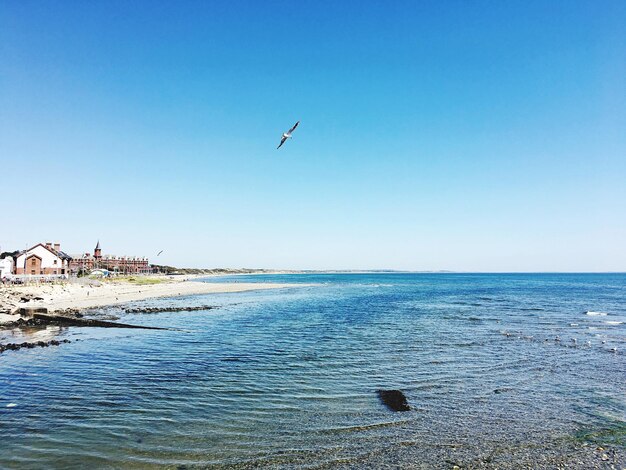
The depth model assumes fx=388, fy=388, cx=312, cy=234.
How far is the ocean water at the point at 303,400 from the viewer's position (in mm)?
10969

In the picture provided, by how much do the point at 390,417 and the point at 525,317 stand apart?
123ft

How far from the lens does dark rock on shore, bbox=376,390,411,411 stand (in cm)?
1449

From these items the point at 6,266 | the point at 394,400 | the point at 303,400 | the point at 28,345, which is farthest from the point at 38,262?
the point at 394,400

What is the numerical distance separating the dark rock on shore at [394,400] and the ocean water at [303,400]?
1.01ft

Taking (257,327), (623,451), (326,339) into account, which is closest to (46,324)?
Result: (257,327)

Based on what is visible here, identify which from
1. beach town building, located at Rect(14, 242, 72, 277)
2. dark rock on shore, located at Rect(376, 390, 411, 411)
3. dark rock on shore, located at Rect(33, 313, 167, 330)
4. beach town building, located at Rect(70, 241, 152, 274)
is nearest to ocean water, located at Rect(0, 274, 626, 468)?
dark rock on shore, located at Rect(376, 390, 411, 411)

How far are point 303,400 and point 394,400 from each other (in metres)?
3.59

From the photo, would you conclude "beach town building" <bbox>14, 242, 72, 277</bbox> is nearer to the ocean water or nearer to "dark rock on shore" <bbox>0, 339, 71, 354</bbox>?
"dark rock on shore" <bbox>0, 339, 71, 354</bbox>

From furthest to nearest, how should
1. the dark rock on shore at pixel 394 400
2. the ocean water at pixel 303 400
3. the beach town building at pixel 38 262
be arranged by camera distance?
the beach town building at pixel 38 262, the dark rock on shore at pixel 394 400, the ocean water at pixel 303 400

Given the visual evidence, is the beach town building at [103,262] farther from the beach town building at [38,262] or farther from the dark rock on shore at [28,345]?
the dark rock on shore at [28,345]

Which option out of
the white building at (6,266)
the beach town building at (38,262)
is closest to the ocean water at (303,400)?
the white building at (6,266)

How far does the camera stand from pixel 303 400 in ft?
50.4

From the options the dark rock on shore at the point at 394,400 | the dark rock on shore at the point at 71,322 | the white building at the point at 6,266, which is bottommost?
the dark rock on shore at the point at 394,400

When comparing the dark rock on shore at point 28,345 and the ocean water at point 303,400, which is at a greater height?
the dark rock on shore at point 28,345
